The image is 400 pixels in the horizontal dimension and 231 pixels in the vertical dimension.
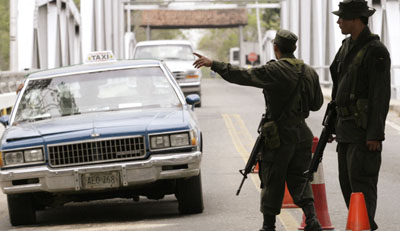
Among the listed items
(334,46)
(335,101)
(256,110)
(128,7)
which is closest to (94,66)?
(335,101)

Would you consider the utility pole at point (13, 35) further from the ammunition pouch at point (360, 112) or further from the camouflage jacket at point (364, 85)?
the ammunition pouch at point (360, 112)

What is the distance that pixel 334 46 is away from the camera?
3497 centimetres

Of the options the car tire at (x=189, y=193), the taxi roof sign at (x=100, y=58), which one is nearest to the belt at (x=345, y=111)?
the car tire at (x=189, y=193)

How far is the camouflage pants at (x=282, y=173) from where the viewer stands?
7.48 metres

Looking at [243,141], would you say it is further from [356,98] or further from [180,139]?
[356,98]

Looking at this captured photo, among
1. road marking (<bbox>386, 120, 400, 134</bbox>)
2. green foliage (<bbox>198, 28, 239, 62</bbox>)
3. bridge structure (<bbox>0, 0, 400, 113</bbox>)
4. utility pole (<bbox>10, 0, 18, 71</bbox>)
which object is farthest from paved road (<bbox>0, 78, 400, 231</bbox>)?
green foliage (<bbox>198, 28, 239, 62</bbox>)

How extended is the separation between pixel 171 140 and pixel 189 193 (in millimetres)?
665

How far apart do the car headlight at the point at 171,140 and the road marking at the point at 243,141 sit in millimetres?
1136

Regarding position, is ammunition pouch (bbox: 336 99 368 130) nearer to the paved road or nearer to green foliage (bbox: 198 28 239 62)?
the paved road

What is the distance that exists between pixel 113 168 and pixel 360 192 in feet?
9.21

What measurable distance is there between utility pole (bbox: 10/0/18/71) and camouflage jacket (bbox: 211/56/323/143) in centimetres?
1900

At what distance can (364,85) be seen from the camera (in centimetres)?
708

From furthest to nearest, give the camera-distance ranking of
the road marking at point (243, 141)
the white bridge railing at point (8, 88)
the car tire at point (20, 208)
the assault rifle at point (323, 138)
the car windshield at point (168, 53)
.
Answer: the car windshield at point (168, 53), the white bridge railing at point (8, 88), the car tire at point (20, 208), the road marking at point (243, 141), the assault rifle at point (323, 138)

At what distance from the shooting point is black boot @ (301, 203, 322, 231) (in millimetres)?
7452
